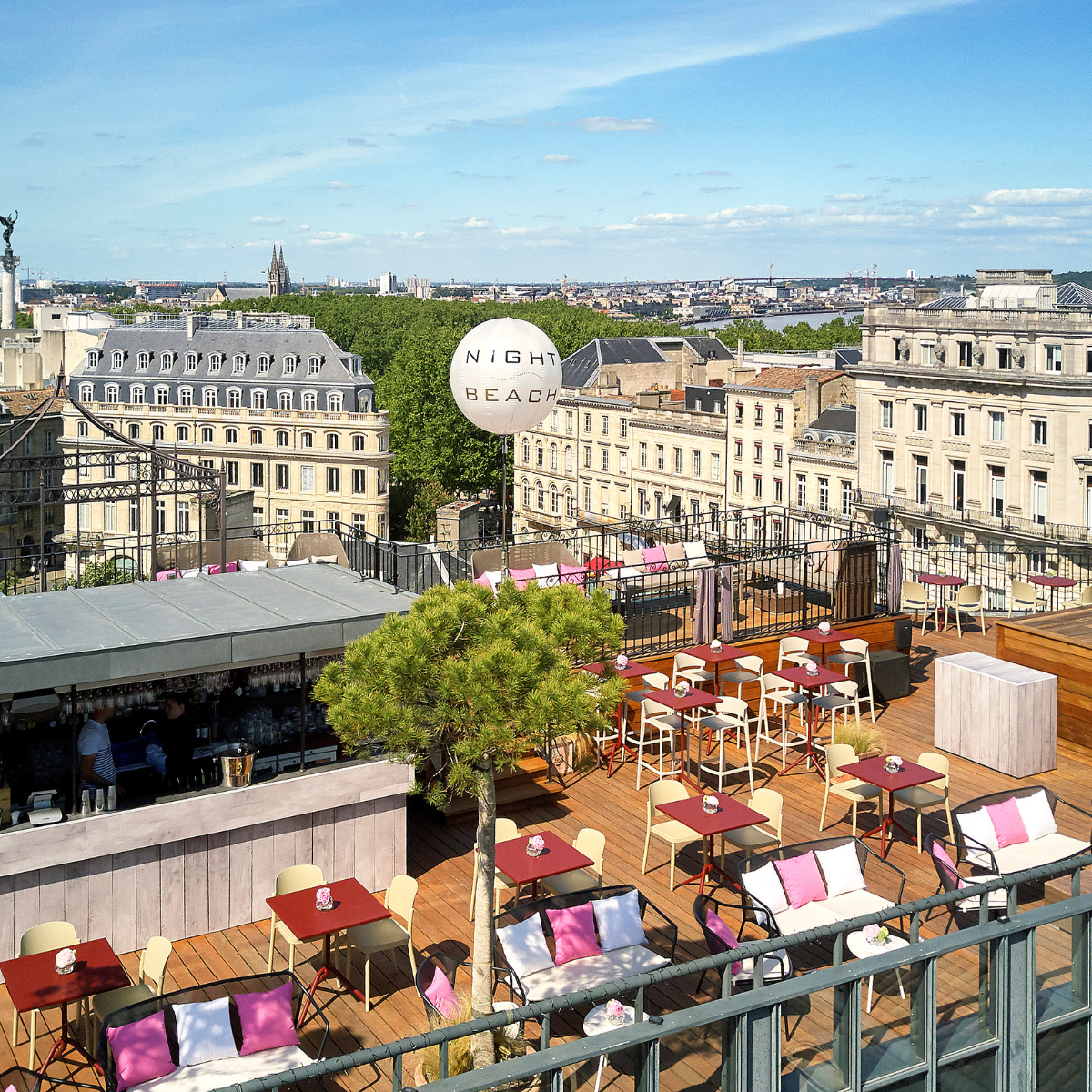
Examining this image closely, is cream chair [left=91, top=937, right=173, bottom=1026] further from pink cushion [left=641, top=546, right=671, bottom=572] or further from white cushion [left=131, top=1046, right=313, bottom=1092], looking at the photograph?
pink cushion [left=641, top=546, right=671, bottom=572]

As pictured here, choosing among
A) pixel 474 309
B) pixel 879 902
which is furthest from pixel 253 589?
pixel 474 309

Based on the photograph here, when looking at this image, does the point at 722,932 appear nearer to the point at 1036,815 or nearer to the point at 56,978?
the point at 1036,815

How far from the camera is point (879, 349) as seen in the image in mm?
64938

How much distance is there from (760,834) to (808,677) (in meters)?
3.38

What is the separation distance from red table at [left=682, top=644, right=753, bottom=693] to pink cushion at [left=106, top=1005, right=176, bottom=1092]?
7862 millimetres

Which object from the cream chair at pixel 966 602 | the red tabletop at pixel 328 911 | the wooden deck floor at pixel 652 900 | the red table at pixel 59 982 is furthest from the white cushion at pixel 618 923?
the cream chair at pixel 966 602

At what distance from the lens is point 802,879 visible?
8211 millimetres

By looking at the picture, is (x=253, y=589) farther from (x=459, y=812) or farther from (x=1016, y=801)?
(x=1016, y=801)

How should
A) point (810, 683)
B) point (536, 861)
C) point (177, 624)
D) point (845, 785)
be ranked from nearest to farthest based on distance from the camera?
point (536, 861), point (177, 624), point (845, 785), point (810, 683)

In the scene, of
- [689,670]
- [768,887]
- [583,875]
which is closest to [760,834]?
[768,887]

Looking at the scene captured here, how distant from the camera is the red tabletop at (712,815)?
9.05m

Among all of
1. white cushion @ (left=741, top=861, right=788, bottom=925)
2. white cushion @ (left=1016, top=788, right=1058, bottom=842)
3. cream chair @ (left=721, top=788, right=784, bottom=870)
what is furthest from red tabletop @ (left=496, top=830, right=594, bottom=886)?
white cushion @ (left=1016, top=788, right=1058, bottom=842)

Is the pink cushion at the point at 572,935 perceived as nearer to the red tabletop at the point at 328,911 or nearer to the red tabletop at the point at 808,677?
the red tabletop at the point at 328,911

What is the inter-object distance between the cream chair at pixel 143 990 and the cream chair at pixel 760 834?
4.29 m
